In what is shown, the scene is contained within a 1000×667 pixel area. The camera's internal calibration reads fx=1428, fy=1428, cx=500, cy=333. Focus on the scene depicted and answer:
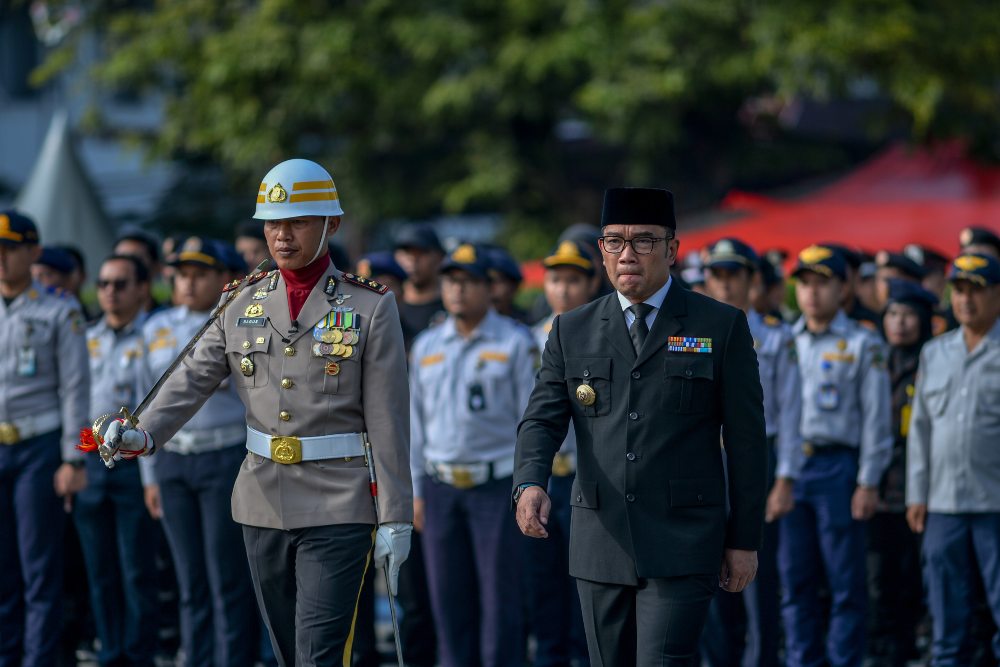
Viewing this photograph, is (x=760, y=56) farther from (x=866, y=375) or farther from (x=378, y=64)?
(x=866, y=375)

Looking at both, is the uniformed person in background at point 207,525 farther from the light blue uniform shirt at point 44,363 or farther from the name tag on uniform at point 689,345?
the name tag on uniform at point 689,345

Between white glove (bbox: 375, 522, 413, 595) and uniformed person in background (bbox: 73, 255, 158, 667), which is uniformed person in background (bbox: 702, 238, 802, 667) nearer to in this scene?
white glove (bbox: 375, 522, 413, 595)

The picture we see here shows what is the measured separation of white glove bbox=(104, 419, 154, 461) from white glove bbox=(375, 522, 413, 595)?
94cm

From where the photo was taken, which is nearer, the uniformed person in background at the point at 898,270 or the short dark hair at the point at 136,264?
the short dark hair at the point at 136,264

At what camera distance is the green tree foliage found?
1653cm

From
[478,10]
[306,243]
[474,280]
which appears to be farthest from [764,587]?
[478,10]

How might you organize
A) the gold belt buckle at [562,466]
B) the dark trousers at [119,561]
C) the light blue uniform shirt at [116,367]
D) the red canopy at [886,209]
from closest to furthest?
the dark trousers at [119,561] < the gold belt buckle at [562,466] < the light blue uniform shirt at [116,367] < the red canopy at [886,209]

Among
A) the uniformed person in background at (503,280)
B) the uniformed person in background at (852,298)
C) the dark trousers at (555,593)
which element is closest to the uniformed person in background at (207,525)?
the dark trousers at (555,593)

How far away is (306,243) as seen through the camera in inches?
221

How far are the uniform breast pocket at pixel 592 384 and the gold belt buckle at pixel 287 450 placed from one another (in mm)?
1111

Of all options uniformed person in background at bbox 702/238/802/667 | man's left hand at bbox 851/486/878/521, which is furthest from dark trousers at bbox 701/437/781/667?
man's left hand at bbox 851/486/878/521

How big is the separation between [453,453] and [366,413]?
235 cm

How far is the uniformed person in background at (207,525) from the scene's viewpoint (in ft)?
24.8

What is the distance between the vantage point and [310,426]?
555 cm
